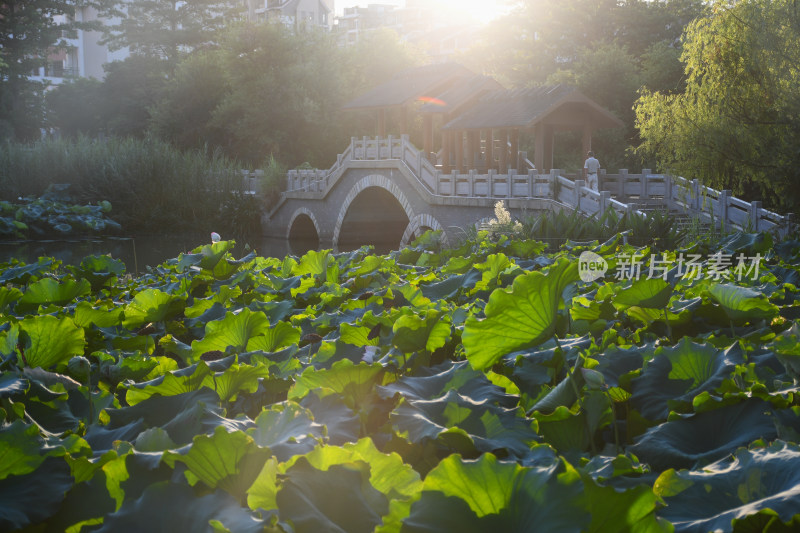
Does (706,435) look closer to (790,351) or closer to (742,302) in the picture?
(790,351)

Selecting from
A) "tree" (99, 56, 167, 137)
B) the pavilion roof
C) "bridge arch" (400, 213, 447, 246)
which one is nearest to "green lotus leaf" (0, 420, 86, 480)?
"bridge arch" (400, 213, 447, 246)

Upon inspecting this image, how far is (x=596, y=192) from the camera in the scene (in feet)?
53.0

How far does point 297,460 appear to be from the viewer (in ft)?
2.98

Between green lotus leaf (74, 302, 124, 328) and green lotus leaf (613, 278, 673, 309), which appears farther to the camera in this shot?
green lotus leaf (74, 302, 124, 328)

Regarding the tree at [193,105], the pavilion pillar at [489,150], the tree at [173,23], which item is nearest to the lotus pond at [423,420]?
the pavilion pillar at [489,150]

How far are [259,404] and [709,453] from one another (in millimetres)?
885

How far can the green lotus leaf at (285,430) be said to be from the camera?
3.49 ft

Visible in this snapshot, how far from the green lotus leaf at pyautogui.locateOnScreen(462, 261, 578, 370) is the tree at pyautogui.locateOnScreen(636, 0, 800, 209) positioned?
40.9ft

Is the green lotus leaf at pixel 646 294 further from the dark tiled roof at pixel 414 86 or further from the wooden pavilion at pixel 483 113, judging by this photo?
the dark tiled roof at pixel 414 86

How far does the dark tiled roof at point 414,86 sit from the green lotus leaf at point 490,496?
26507 millimetres

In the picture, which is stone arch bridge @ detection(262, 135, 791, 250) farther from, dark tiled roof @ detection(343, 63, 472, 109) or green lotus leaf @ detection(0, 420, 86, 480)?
green lotus leaf @ detection(0, 420, 86, 480)

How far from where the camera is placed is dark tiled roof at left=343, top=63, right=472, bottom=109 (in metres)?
27.1

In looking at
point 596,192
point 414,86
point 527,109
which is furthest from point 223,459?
point 414,86

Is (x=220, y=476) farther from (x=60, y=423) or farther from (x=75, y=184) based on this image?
(x=75, y=184)
